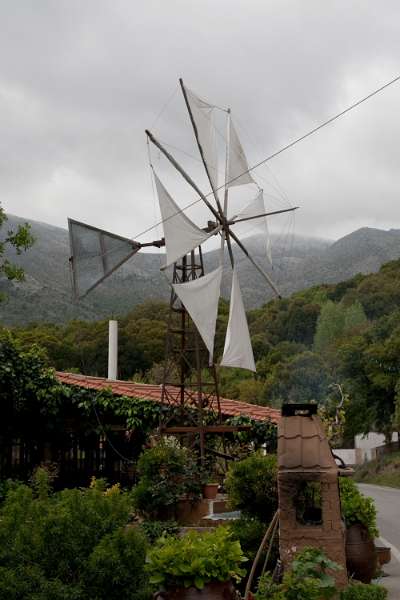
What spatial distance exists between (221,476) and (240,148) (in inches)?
241

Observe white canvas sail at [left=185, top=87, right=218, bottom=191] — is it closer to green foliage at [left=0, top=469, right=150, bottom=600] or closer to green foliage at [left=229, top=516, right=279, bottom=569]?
green foliage at [left=229, top=516, right=279, bottom=569]

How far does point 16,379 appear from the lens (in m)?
14.4

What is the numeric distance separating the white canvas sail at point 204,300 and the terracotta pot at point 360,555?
4.81 metres

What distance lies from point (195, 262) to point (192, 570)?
8.63m

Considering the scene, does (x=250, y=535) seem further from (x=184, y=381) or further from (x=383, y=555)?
(x=184, y=381)

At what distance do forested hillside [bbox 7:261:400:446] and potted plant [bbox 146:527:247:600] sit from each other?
26.7 meters

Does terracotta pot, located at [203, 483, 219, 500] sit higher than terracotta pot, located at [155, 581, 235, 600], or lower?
higher

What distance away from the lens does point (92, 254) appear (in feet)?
49.6

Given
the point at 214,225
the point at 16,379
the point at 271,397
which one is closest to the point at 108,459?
the point at 16,379

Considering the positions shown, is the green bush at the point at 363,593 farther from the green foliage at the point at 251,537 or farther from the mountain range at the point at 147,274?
the mountain range at the point at 147,274

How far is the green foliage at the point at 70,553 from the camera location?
5.89m

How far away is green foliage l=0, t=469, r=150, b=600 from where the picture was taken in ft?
19.3

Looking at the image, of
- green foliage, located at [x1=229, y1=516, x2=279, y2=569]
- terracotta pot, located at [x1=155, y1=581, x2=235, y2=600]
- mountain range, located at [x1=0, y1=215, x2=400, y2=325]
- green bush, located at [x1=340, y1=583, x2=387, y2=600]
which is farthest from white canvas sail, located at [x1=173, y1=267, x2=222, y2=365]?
terracotta pot, located at [x1=155, y1=581, x2=235, y2=600]

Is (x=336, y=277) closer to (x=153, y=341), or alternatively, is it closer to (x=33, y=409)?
(x=153, y=341)
